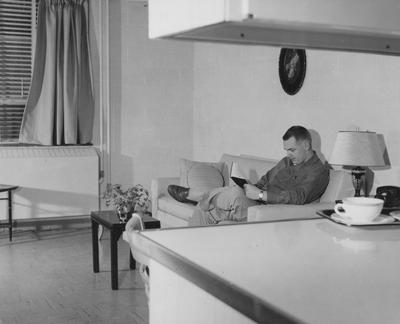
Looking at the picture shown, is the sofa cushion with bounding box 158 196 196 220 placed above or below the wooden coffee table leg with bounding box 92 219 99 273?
above

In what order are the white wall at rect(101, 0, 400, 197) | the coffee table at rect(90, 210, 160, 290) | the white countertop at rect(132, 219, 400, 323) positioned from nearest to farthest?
the white countertop at rect(132, 219, 400, 323)
the coffee table at rect(90, 210, 160, 290)
the white wall at rect(101, 0, 400, 197)

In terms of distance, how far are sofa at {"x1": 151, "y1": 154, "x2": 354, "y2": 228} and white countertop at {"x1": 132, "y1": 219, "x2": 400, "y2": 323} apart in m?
1.85

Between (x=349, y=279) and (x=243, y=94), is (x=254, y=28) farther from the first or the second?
(x=243, y=94)

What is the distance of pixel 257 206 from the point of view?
4.36 metres

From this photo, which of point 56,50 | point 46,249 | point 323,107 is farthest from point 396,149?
point 56,50

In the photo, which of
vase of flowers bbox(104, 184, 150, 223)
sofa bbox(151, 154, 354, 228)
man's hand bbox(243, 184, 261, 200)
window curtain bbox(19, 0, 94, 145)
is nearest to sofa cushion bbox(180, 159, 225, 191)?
sofa bbox(151, 154, 354, 228)

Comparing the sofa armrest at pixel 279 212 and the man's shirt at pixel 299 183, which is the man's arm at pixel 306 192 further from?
the sofa armrest at pixel 279 212

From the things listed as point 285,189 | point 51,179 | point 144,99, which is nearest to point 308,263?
point 285,189

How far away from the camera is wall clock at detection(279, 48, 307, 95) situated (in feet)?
18.1

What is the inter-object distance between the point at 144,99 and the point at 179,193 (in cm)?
198

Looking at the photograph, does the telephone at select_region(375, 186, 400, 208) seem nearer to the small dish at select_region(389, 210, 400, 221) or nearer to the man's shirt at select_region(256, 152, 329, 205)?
the small dish at select_region(389, 210, 400, 221)

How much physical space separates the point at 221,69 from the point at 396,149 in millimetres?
2715

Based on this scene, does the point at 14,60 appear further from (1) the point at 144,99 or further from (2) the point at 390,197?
(2) the point at 390,197

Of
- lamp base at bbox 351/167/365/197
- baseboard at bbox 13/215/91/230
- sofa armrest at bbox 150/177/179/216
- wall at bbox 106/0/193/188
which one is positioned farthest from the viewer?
wall at bbox 106/0/193/188
